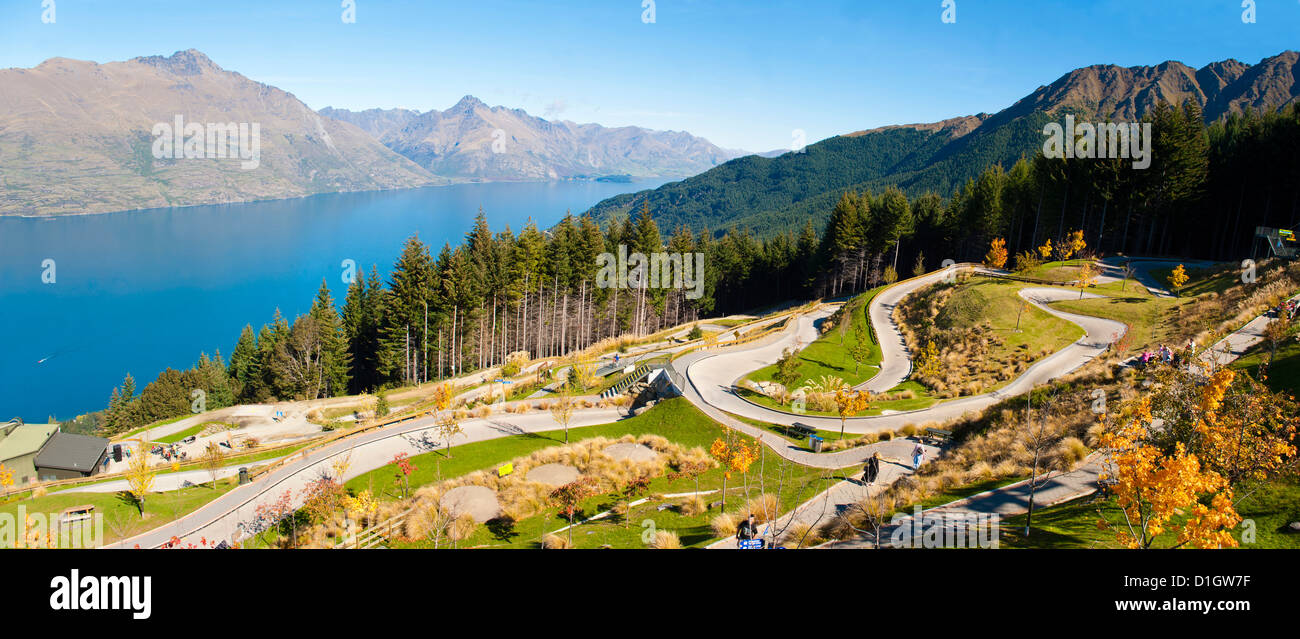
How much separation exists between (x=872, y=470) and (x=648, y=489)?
8075 millimetres

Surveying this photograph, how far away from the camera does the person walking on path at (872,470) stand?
20209mm

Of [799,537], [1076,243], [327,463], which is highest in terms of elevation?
[1076,243]

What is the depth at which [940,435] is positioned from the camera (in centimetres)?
2370

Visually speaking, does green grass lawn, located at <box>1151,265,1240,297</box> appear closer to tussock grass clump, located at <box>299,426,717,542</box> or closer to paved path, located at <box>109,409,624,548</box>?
tussock grass clump, located at <box>299,426,717,542</box>

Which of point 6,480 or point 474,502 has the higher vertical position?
point 474,502

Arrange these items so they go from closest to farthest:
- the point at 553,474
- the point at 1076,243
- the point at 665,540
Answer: the point at 665,540, the point at 553,474, the point at 1076,243

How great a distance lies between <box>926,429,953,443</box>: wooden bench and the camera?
23562mm

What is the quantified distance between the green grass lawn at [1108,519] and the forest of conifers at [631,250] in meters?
45.2

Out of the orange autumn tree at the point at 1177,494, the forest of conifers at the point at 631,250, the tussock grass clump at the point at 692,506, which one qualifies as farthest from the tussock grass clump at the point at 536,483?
the forest of conifers at the point at 631,250

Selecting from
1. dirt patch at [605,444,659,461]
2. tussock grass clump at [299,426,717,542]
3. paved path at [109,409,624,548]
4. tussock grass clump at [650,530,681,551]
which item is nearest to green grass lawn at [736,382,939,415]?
tussock grass clump at [299,426,717,542]

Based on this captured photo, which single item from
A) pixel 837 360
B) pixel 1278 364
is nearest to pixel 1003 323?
pixel 837 360

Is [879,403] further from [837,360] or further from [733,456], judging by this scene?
[733,456]
